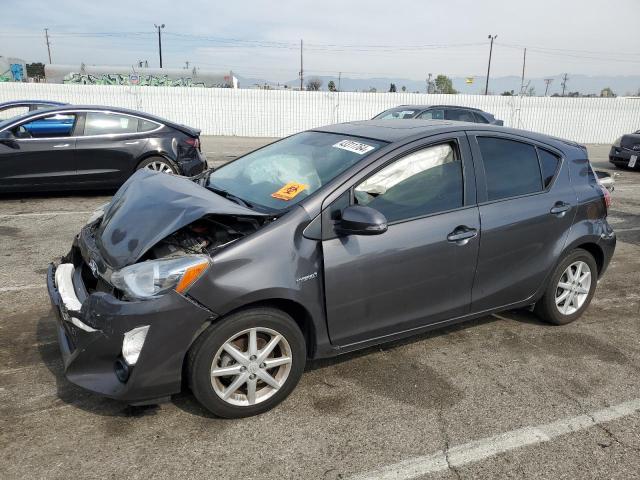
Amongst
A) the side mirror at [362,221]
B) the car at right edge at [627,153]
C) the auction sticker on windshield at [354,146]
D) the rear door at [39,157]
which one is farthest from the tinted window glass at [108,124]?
the car at right edge at [627,153]

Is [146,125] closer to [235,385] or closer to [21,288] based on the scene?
[21,288]

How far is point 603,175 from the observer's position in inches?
191

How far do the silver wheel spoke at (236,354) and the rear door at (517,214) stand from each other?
167 cm

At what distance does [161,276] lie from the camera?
8.62 ft

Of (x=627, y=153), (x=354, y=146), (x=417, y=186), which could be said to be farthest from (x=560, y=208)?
(x=627, y=153)

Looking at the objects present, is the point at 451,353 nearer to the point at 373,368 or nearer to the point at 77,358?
the point at 373,368

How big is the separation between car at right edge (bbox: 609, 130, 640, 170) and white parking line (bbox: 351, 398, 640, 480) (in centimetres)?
1304

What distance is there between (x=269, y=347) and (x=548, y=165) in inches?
103

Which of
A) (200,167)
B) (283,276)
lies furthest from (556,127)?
(283,276)

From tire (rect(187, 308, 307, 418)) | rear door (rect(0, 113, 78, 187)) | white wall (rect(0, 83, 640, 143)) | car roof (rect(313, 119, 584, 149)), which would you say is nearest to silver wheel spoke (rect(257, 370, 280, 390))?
tire (rect(187, 308, 307, 418))

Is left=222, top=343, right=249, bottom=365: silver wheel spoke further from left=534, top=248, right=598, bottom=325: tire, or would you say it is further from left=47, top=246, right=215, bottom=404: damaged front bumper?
left=534, top=248, right=598, bottom=325: tire

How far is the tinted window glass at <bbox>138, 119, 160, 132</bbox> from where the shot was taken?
344 inches

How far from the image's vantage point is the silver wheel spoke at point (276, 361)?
9.44 feet

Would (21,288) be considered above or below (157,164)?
below
